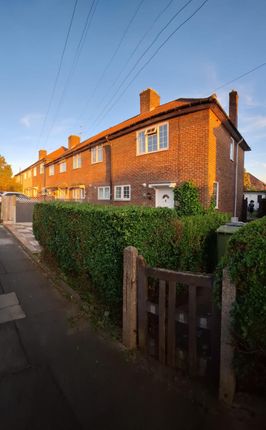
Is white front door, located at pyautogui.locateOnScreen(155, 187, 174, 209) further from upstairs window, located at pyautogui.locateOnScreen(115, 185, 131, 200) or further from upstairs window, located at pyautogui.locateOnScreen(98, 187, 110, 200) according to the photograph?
upstairs window, located at pyautogui.locateOnScreen(98, 187, 110, 200)

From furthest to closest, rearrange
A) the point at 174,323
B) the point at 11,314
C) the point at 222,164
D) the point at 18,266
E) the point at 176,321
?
1. the point at 222,164
2. the point at 18,266
3. the point at 11,314
4. the point at 176,321
5. the point at 174,323

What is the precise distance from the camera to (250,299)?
210cm

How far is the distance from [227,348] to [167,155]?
11.4m

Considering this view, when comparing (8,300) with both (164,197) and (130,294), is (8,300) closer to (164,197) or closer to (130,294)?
(130,294)

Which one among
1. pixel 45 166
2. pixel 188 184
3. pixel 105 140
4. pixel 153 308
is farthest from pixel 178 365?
pixel 45 166

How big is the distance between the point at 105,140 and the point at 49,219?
40.3 feet

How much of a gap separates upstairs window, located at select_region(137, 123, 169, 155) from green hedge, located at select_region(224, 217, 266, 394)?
11.3 metres

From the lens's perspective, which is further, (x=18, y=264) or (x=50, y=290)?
(x=18, y=264)

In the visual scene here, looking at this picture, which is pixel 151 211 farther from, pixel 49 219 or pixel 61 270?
pixel 49 219

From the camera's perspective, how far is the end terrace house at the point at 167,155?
11383 millimetres

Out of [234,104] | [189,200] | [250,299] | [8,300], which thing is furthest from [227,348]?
[234,104]

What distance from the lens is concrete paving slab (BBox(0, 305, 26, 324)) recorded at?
4026 mm

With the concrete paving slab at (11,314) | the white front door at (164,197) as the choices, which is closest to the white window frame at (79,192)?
the white front door at (164,197)

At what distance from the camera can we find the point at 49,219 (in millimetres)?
7020
